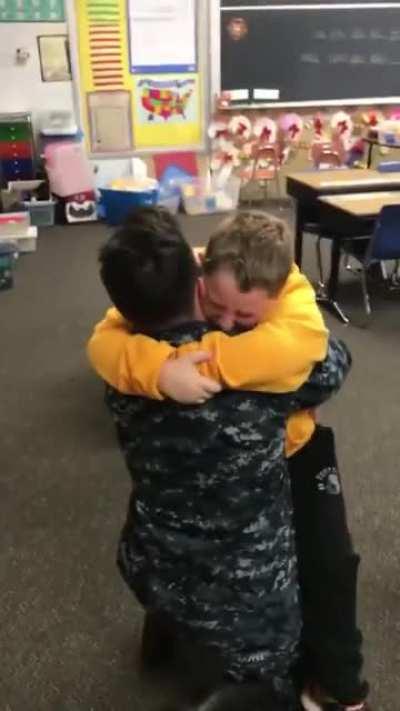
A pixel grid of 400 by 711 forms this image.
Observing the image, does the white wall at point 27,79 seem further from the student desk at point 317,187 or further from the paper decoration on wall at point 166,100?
the student desk at point 317,187

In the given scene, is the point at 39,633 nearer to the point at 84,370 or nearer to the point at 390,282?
the point at 84,370

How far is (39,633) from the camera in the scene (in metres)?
1.67

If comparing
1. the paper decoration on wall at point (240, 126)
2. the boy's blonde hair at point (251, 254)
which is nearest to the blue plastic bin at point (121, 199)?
the paper decoration on wall at point (240, 126)

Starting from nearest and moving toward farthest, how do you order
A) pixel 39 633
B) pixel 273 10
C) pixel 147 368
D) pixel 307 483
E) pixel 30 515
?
pixel 147 368, pixel 307 483, pixel 39 633, pixel 30 515, pixel 273 10

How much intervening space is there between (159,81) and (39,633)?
486 centimetres

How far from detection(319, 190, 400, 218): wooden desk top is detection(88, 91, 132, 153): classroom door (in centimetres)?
259

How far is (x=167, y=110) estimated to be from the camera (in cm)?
567

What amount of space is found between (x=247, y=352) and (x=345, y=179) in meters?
3.23

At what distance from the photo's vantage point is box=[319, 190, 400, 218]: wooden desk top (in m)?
3.31

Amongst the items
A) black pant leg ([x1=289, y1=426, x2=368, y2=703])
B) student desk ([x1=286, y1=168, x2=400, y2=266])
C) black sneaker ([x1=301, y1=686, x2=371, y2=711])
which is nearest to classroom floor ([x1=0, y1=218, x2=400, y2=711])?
black sneaker ([x1=301, y1=686, x2=371, y2=711])

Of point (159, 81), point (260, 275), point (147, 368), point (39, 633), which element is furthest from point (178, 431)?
point (159, 81)

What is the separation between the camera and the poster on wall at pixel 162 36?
210 inches

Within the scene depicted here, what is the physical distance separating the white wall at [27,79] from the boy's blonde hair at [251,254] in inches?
196

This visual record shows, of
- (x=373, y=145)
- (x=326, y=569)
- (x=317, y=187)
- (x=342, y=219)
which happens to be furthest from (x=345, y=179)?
(x=326, y=569)
